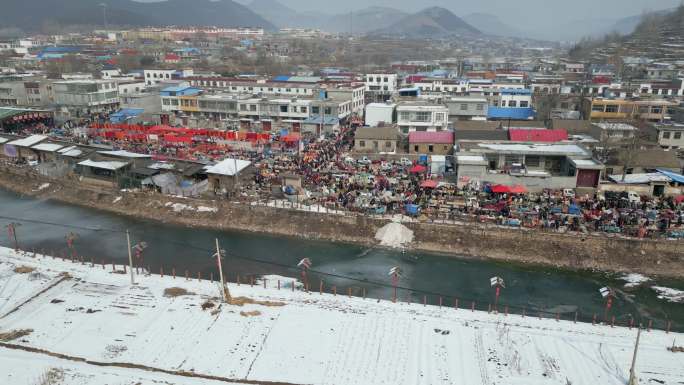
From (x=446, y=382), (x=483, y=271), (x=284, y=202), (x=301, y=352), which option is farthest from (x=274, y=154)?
(x=446, y=382)

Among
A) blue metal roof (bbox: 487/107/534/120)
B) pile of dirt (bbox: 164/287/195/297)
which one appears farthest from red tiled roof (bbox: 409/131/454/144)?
pile of dirt (bbox: 164/287/195/297)

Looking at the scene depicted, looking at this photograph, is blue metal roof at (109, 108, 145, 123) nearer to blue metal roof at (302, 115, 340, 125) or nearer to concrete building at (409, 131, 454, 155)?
blue metal roof at (302, 115, 340, 125)

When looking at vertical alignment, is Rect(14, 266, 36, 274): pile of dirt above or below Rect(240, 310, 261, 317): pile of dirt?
above

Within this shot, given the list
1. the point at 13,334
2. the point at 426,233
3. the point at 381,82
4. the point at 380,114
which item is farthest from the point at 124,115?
the point at 426,233

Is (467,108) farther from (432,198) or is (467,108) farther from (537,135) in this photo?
(432,198)

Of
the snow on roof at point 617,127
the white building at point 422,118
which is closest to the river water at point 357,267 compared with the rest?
the snow on roof at point 617,127

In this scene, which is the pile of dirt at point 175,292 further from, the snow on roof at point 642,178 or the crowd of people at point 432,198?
the snow on roof at point 642,178
